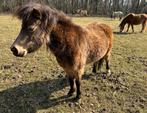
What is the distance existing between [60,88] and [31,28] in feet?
7.77

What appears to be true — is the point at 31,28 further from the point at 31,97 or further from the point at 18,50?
the point at 31,97

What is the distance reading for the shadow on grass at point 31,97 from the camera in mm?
5078

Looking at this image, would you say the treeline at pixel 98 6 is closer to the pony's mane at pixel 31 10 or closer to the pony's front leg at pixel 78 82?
the pony's front leg at pixel 78 82

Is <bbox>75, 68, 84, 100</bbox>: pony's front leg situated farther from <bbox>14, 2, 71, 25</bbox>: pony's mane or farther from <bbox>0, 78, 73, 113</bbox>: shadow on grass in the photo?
<bbox>14, 2, 71, 25</bbox>: pony's mane

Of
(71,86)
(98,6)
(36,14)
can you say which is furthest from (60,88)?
(98,6)

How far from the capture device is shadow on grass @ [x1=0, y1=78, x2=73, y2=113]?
5.08 metres

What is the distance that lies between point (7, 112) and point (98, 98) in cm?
198

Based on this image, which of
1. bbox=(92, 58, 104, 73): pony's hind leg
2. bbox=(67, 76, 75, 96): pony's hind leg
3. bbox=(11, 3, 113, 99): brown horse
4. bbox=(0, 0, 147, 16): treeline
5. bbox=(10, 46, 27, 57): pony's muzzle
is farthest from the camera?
bbox=(0, 0, 147, 16): treeline

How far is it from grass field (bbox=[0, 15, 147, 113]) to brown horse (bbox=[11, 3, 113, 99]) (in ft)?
1.39

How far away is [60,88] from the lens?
580 centimetres

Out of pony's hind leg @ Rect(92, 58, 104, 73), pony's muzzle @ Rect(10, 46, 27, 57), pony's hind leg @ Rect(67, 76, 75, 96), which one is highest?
pony's muzzle @ Rect(10, 46, 27, 57)

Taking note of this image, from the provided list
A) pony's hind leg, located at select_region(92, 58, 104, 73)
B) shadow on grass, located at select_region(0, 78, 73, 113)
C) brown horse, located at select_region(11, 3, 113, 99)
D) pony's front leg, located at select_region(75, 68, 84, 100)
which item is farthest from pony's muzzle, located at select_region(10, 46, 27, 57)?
pony's hind leg, located at select_region(92, 58, 104, 73)

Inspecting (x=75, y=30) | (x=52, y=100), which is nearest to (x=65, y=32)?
(x=75, y=30)

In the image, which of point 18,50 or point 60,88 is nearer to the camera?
point 18,50
